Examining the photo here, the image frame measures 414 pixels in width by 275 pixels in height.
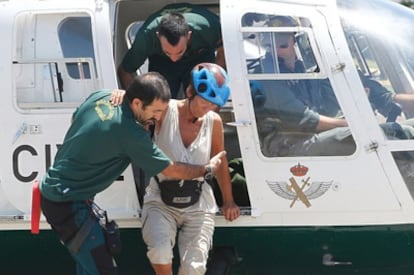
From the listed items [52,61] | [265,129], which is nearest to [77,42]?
[52,61]

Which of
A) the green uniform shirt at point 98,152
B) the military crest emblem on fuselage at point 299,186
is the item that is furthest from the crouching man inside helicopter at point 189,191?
the green uniform shirt at point 98,152

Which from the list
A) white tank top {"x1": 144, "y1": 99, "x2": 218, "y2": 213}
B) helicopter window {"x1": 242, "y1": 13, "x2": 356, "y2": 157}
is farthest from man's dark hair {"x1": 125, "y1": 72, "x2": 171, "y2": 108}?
helicopter window {"x1": 242, "y1": 13, "x2": 356, "y2": 157}

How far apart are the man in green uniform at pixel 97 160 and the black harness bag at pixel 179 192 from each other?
0.78 feet

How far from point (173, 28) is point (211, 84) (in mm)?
629

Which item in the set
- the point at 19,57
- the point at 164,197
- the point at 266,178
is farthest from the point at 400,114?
the point at 19,57

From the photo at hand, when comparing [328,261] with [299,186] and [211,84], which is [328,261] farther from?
[211,84]

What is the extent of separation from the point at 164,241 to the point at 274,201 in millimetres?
775

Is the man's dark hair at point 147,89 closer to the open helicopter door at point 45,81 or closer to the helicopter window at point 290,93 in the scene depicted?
the open helicopter door at point 45,81

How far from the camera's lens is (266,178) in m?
4.49

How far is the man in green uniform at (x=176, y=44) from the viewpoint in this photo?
4582 mm

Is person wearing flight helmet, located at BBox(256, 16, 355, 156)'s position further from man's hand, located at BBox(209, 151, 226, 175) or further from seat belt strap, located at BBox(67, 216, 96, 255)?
seat belt strap, located at BBox(67, 216, 96, 255)

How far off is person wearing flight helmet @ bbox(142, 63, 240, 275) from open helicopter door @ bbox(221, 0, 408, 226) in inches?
10.5

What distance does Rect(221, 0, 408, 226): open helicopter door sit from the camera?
450 centimetres

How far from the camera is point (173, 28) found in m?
4.52
